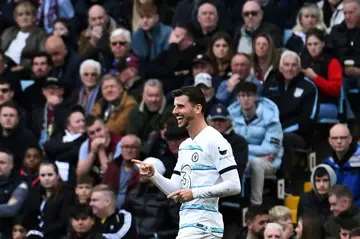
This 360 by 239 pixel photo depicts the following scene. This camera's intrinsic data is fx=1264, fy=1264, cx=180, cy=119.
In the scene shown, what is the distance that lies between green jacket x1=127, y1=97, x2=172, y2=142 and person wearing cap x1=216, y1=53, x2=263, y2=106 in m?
0.72

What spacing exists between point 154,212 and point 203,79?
6.71ft

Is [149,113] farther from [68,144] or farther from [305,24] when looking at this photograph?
[305,24]

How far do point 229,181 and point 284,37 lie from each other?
7329 mm

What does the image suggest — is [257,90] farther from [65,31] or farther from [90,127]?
[65,31]

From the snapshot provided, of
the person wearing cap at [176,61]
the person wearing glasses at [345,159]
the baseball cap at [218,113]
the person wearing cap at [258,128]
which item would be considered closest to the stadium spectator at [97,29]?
the person wearing cap at [176,61]

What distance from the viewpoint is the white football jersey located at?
10.2m

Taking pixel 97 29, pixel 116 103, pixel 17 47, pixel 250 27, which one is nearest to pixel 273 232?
pixel 116 103

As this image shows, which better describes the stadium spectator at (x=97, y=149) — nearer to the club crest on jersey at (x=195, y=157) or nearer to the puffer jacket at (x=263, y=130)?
the puffer jacket at (x=263, y=130)

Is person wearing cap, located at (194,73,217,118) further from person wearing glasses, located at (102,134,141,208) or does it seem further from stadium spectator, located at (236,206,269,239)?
stadium spectator, located at (236,206,269,239)

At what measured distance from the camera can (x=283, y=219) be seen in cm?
1384

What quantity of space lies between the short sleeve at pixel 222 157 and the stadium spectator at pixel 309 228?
10.6ft

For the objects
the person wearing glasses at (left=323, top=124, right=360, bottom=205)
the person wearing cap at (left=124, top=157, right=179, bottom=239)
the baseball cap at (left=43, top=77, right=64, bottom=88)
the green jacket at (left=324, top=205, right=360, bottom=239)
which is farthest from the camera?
the baseball cap at (left=43, top=77, right=64, bottom=88)

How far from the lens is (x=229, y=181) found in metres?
10.0

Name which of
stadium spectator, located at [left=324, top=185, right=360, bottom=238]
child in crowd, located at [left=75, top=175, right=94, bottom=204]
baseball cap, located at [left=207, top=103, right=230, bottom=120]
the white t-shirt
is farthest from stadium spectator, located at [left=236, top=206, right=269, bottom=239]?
the white t-shirt
